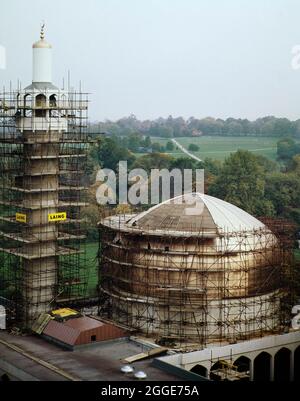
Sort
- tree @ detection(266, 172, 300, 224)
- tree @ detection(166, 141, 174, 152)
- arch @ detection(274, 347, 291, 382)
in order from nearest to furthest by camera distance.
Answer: arch @ detection(274, 347, 291, 382), tree @ detection(266, 172, 300, 224), tree @ detection(166, 141, 174, 152)

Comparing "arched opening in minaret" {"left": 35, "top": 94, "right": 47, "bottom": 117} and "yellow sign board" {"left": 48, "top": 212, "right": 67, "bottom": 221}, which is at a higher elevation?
"arched opening in minaret" {"left": 35, "top": 94, "right": 47, "bottom": 117}

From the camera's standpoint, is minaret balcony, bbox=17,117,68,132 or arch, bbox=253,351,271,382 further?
minaret balcony, bbox=17,117,68,132

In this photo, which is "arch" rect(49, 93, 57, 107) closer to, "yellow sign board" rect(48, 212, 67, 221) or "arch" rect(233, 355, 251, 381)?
"yellow sign board" rect(48, 212, 67, 221)

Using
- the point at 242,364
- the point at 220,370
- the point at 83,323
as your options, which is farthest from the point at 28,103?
the point at 242,364

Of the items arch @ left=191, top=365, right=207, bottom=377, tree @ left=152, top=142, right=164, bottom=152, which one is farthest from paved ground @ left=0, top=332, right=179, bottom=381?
tree @ left=152, top=142, right=164, bottom=152

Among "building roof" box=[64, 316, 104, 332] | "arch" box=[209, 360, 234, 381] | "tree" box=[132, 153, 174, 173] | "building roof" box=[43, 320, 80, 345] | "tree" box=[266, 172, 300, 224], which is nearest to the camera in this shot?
"arch" box=[209, 360, 234, 381]

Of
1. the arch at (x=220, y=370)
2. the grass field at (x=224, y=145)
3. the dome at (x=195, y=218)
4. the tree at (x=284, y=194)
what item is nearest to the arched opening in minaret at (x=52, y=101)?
the dome at (x=195, y=218)

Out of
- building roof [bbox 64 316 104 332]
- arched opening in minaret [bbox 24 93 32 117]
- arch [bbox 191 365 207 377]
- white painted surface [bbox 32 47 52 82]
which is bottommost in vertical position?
arch [bbox 191 365 207 377]

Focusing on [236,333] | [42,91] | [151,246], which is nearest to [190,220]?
[151,246]
